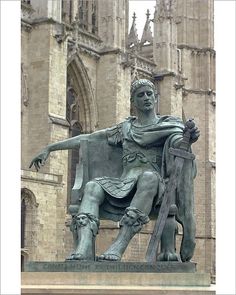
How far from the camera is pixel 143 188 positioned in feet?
21.0

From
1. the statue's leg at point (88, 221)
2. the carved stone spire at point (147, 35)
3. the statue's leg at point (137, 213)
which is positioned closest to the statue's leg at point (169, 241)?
the statue's leg at point (137, 213)

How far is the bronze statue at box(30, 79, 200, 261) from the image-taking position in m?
6.37

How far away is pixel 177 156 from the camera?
6.42 metres

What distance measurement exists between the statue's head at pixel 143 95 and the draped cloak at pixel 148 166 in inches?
7.6

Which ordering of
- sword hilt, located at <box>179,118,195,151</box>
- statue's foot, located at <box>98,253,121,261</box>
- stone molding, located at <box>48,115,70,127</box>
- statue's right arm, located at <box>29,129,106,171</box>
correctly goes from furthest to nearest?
stone molding, located at <box>48,115,70,127</box>, statue's right arm, located at <box>29,129,106,171</box>, sword hilt, located at <box>179,118,195,151</box>, statue's foot, located at <box>98,253,121,261</box>

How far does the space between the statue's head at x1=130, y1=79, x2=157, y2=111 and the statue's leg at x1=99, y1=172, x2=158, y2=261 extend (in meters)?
0.77

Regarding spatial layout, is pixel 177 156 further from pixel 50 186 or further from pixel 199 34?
pixel 199 34

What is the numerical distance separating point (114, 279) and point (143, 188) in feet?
3.21

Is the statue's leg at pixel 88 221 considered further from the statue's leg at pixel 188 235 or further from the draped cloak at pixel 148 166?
the statue's leg at pixel 188 235

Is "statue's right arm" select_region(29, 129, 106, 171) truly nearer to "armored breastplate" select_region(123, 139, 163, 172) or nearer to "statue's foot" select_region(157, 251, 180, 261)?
"armored breastplate" select_region(123, 139, 163, 172)

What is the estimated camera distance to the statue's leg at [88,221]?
6.30 m

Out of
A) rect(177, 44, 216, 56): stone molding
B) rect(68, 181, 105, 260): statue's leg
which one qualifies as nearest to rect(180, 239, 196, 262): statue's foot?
rect(68, 181, 105, 260): statue's leg
